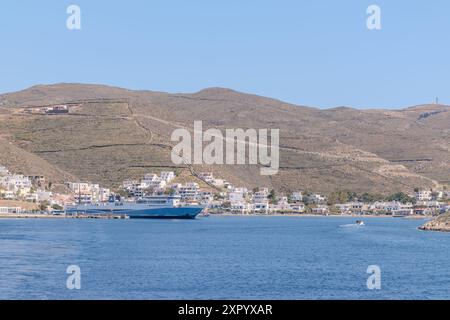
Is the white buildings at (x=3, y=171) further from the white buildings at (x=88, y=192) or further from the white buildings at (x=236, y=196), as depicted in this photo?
the white buildings at (x=236, y=196)

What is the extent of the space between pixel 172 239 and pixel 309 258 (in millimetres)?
22643

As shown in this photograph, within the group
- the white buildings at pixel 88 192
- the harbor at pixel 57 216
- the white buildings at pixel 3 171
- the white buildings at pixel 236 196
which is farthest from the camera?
the white buildings at pixel 236 196

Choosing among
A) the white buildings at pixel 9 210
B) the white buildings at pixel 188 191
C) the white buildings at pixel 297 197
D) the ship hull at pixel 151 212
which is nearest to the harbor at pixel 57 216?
the ship hull at pixel 151 212

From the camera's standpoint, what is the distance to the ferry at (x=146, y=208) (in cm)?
14975

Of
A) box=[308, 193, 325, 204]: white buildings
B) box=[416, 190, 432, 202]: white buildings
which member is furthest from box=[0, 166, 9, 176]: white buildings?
box=[416, 190, 432, 202]: white buildings

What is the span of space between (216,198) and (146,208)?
28333 millimetres

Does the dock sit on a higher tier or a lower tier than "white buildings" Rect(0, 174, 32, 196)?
lower

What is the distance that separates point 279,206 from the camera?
7165 inches

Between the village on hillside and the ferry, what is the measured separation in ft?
11.0

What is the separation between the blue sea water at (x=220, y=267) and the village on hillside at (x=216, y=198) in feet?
241

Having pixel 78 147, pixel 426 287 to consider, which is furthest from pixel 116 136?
pixel 426 287

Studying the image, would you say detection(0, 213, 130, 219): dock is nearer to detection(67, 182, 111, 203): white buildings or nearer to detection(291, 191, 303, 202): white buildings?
detection(67, 182, 111, 203): white buildings

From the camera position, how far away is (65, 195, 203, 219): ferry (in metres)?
150
